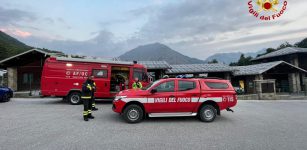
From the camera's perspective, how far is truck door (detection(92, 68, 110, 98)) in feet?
38.0

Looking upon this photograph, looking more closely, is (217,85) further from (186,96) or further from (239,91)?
(239,91)

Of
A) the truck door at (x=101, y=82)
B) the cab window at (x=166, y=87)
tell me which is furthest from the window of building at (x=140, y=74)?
the cab window at (x=166, y=87)

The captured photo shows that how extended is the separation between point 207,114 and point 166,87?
1.96 m

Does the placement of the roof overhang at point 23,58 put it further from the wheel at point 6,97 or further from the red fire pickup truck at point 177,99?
the red fire pickup truck at point 177,99

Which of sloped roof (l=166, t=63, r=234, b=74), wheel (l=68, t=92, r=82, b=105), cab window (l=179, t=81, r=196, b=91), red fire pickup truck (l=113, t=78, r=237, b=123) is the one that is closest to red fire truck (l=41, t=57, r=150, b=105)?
wheel (l=68, t=92, r=82, b=105)

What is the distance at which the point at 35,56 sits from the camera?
22062 mm

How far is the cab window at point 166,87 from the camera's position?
7145mm

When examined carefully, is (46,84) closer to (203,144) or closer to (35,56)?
(203,144)

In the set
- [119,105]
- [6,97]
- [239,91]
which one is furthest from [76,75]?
[239,91]

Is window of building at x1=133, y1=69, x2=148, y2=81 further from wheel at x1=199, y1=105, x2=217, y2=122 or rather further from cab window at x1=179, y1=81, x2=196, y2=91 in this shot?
wheel at x1=199, y1=105, x2=217, y2=122

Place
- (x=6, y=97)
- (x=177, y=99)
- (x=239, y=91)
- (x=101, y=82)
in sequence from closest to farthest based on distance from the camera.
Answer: (x=177, y=99)
(x=101, y=82)
(x=6, y=97)
(x=239, y=91)

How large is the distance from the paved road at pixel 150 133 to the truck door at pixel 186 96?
570 mm

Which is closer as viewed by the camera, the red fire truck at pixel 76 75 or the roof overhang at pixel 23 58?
the red fire truck at pixel 76 75

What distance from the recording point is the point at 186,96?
715 centimetres
